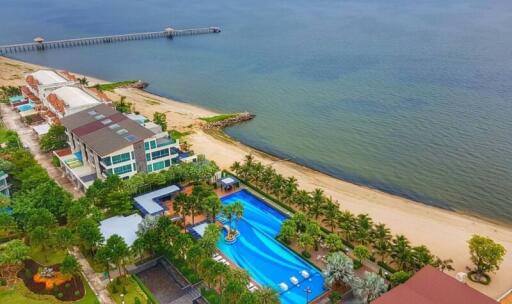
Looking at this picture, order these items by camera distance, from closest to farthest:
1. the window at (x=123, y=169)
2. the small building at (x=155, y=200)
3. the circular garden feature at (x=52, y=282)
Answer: the circular garden feature at (x=52, y=282) → the small building at (x=155, y=200) → the window at (x=123, y=169)

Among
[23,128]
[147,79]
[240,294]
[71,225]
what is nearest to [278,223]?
[240,294]

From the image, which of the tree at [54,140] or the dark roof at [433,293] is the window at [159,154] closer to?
the tree at [54,140]

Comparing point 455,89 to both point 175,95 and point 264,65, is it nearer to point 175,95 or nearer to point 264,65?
point 264,65

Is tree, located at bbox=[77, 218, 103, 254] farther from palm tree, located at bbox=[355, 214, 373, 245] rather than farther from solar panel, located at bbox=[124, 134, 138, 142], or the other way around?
palm tree, located at bbox=[355, 214, 373, 245]

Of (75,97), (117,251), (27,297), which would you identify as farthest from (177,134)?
(27,297)

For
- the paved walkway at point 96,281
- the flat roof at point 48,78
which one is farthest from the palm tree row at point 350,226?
the flat roof at point 48,78

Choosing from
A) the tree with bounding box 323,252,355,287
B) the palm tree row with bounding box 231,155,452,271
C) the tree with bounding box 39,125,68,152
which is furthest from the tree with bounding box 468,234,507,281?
the tree with bounding box 39,125,68,152
